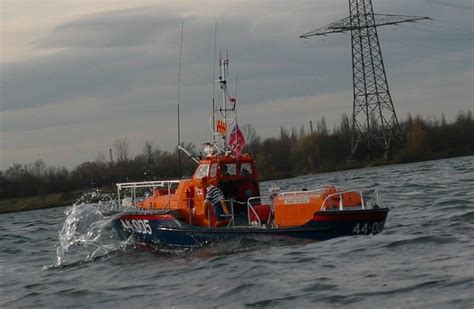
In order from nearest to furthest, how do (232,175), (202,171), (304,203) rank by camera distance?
(304,203)
(202,171)
(232,175)

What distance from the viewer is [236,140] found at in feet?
73.4

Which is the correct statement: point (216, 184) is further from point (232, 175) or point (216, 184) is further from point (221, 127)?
point (221, 127)

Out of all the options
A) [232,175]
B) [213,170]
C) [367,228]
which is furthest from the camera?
[232,175]

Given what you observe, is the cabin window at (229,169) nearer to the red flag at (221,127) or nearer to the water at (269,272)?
the red flag at (221,127)

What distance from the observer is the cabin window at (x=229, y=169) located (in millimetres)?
22125

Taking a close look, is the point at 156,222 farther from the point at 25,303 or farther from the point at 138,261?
the point at 25,303

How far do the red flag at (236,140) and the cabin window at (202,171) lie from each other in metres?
0.92

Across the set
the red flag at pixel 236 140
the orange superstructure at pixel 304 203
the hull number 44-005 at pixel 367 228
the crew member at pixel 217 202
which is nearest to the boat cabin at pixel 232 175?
the red flag at pixel 236 140

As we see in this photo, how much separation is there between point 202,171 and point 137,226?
2.47 meters

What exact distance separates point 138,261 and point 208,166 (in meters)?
3.06

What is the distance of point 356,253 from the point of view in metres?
18.0

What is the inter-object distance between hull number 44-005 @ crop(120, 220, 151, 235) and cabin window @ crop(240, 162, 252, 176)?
2849 millimetres

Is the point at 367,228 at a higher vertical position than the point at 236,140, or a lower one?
lower

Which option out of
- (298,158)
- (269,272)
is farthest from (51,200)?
(269,272)
